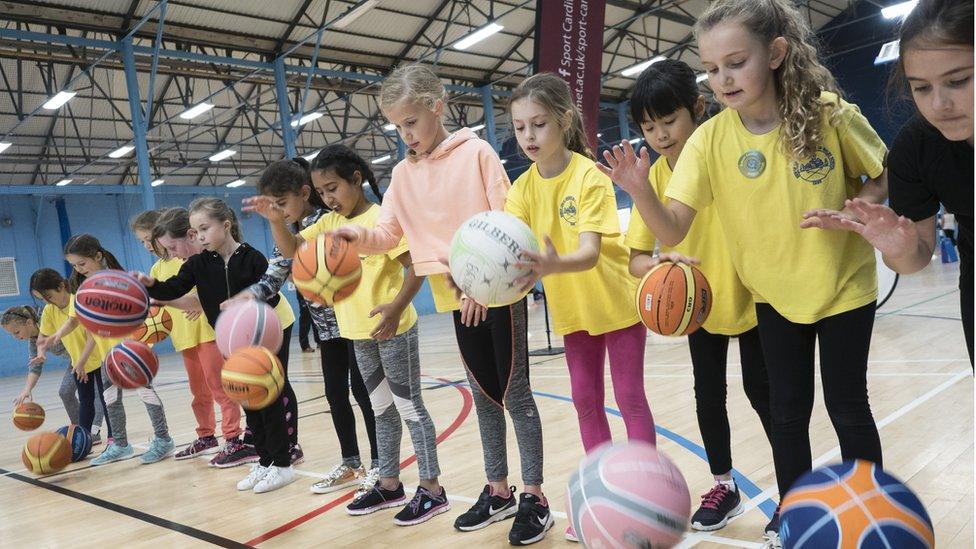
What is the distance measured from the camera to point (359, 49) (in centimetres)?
1587

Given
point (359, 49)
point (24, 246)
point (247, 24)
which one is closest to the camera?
point (247, 24)

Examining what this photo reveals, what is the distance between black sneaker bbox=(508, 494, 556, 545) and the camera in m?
2.67

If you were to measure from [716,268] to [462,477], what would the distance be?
72.1 inches

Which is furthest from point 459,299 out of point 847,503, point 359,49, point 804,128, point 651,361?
point 359,49

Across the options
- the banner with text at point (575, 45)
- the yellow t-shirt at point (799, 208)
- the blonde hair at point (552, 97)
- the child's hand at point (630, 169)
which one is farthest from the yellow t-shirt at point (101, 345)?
the yellow t-shirt at point (799, 208)

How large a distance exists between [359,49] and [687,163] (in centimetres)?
1485

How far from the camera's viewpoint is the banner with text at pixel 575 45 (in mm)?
6363

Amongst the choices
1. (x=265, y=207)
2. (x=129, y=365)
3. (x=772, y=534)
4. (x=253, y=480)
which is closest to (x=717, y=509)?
(x=772, y=534)

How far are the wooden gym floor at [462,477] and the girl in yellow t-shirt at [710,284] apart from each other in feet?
0.79

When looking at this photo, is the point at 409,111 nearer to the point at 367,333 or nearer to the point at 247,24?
the point at 367,333

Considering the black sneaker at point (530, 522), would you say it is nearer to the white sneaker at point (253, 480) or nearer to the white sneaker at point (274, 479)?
the white sneaker at point (274, 479)

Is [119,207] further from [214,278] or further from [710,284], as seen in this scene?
[710,284]

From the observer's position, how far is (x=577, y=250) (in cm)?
247

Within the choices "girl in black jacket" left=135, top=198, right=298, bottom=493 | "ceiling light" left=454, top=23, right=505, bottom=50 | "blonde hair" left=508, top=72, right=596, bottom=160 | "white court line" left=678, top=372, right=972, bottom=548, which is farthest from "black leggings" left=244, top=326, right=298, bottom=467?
"ceiling light" left=454, top=23, right=505, bottom=50
